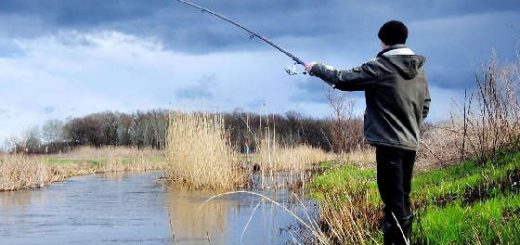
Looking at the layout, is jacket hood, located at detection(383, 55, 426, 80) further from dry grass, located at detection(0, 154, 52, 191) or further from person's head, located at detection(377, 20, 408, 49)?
dry grass, located at detection(0, 154, 52, 191)

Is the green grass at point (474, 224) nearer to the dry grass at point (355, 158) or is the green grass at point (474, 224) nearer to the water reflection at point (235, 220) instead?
the water reflection at point (235, 220)

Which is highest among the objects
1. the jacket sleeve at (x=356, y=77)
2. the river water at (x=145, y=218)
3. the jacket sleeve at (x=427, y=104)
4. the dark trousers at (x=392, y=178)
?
the jacket sleeve at (x=356, y=77)

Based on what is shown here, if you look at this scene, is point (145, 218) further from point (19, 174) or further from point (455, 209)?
point (19, 174)

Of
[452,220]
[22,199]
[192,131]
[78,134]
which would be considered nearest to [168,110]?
[192,131]

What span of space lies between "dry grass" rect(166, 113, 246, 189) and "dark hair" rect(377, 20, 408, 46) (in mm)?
10176

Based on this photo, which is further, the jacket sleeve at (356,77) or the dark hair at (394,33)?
the dark hair at (394,33)

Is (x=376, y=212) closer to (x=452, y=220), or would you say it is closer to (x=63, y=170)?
(x=452, y=220)

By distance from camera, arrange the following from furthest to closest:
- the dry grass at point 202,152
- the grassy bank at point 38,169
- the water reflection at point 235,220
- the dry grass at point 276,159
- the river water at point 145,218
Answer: the grassy bank at point 38,169, the dry grass at point 202,152, the dry grass at point 276,159, the river water at point 145,218, the water reflection at point 235,220

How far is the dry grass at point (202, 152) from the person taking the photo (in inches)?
615

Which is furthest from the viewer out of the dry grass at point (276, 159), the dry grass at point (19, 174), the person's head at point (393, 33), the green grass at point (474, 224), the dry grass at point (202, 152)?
the dry grass at point (19, 174)

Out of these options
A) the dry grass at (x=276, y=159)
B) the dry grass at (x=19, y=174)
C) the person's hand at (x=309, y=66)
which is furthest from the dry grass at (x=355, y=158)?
the person's hand at (x=309, y=66)

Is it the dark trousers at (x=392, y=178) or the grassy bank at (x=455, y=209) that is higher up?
the dark trousers at (x=392, y=178)

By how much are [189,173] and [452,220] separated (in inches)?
420

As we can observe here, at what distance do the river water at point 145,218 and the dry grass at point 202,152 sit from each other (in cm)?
53
